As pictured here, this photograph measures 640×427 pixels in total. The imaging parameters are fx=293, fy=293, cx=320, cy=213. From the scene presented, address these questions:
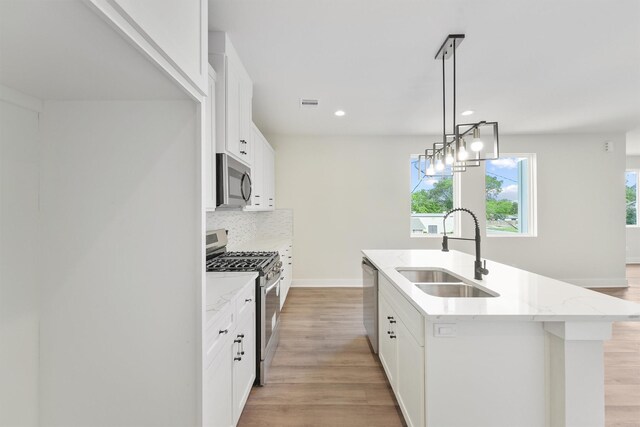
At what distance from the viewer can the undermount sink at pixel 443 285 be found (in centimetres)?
192

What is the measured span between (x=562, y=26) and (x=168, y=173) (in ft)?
8.96

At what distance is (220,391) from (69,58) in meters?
1.40

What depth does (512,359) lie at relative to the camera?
1352mm

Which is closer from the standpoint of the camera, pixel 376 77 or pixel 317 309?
pixel 376 77

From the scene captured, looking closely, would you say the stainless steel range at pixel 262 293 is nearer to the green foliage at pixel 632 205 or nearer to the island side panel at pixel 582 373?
the island side panel at pixel 582 373

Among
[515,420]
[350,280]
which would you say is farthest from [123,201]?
[350,280]

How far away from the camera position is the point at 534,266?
16.8 feet

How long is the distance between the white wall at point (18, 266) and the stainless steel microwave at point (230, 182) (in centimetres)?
111

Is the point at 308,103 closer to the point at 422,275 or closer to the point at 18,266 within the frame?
the point at 422,275

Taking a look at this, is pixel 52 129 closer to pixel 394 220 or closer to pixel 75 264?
pixel 75 264

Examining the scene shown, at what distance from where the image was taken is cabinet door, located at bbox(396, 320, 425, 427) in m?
1.42

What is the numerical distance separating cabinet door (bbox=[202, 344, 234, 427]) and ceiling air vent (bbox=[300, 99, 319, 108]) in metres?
2.78

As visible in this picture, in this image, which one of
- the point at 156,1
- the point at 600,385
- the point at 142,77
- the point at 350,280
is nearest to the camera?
the point at 156,1

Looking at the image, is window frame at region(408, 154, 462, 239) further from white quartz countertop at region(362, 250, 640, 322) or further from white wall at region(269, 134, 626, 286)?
white quartz countertop at region(362, 250, 640, 322)
